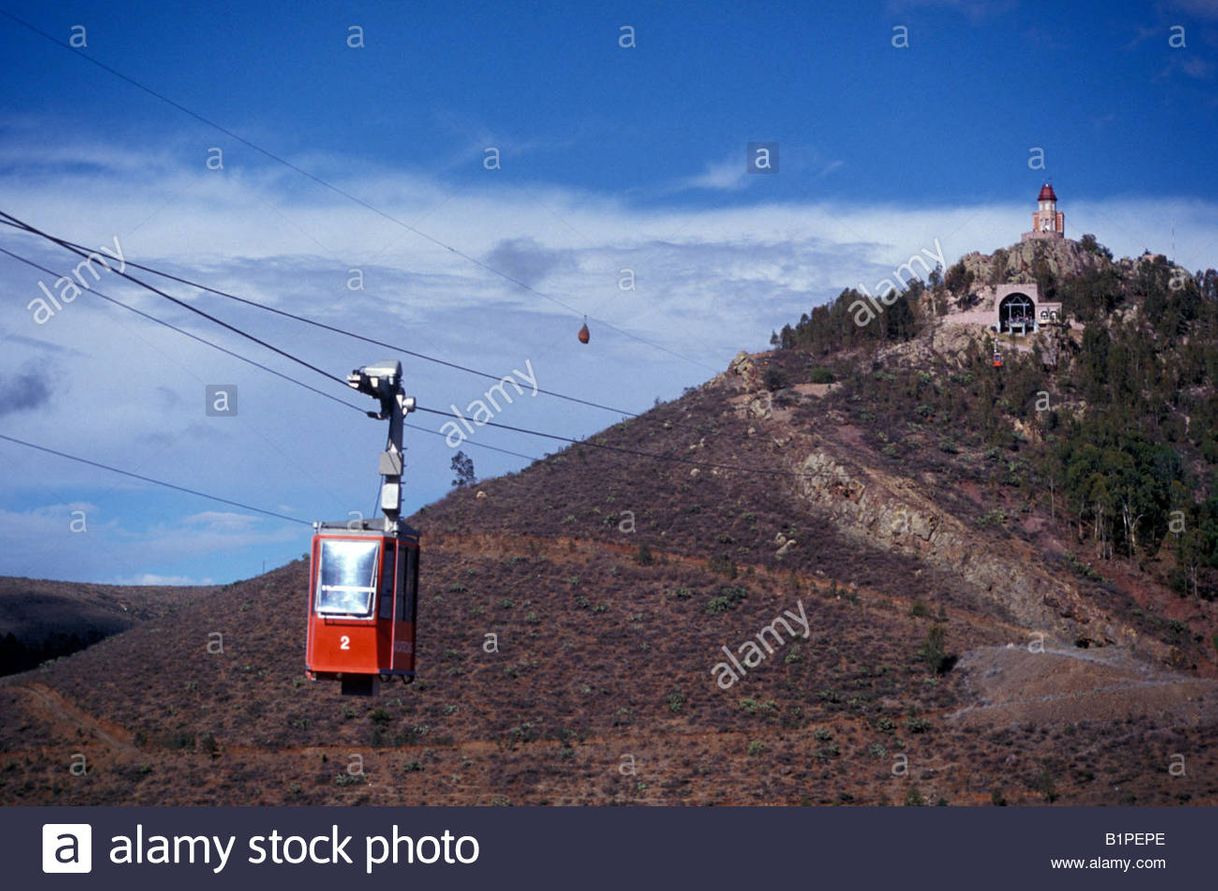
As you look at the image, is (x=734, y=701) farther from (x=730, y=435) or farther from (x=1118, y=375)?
(x=1118, y=375)

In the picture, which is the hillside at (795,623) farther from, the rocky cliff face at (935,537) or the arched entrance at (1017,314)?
the arched entrance at (1017,314)

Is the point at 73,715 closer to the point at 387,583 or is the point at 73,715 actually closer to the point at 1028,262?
the point at 387,583

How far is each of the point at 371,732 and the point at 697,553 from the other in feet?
81.2

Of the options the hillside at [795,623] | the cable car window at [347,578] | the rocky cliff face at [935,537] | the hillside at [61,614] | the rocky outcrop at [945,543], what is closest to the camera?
the cable car window at [347,578]

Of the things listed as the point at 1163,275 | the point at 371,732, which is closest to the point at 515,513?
the point at 371,732

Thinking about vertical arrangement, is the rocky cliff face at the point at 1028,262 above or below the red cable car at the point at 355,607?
above

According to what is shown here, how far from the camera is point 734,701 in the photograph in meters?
61.4

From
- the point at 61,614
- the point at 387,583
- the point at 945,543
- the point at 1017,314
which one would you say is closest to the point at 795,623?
the point at 945,543

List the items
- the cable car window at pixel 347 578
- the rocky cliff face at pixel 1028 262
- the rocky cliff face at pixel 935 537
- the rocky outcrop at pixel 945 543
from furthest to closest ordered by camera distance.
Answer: the rocky cliff face at pixel 1028 262
the rocky outcrop at pixel 945 543
the rocky cliff face at pixel 935 537
the cable car window at pixel 347 578

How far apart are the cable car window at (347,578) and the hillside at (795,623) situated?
949 inches

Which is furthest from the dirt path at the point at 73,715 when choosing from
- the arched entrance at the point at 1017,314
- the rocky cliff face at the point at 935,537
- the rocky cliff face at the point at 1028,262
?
the rocky cliff face at the point at 1028,262

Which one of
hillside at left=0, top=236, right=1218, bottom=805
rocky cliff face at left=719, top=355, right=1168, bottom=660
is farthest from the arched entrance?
rocky cliff face at left=719, top=355, right=1168, bottom=660

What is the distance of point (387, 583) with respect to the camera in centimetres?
2981

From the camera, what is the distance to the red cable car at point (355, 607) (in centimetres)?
2944
